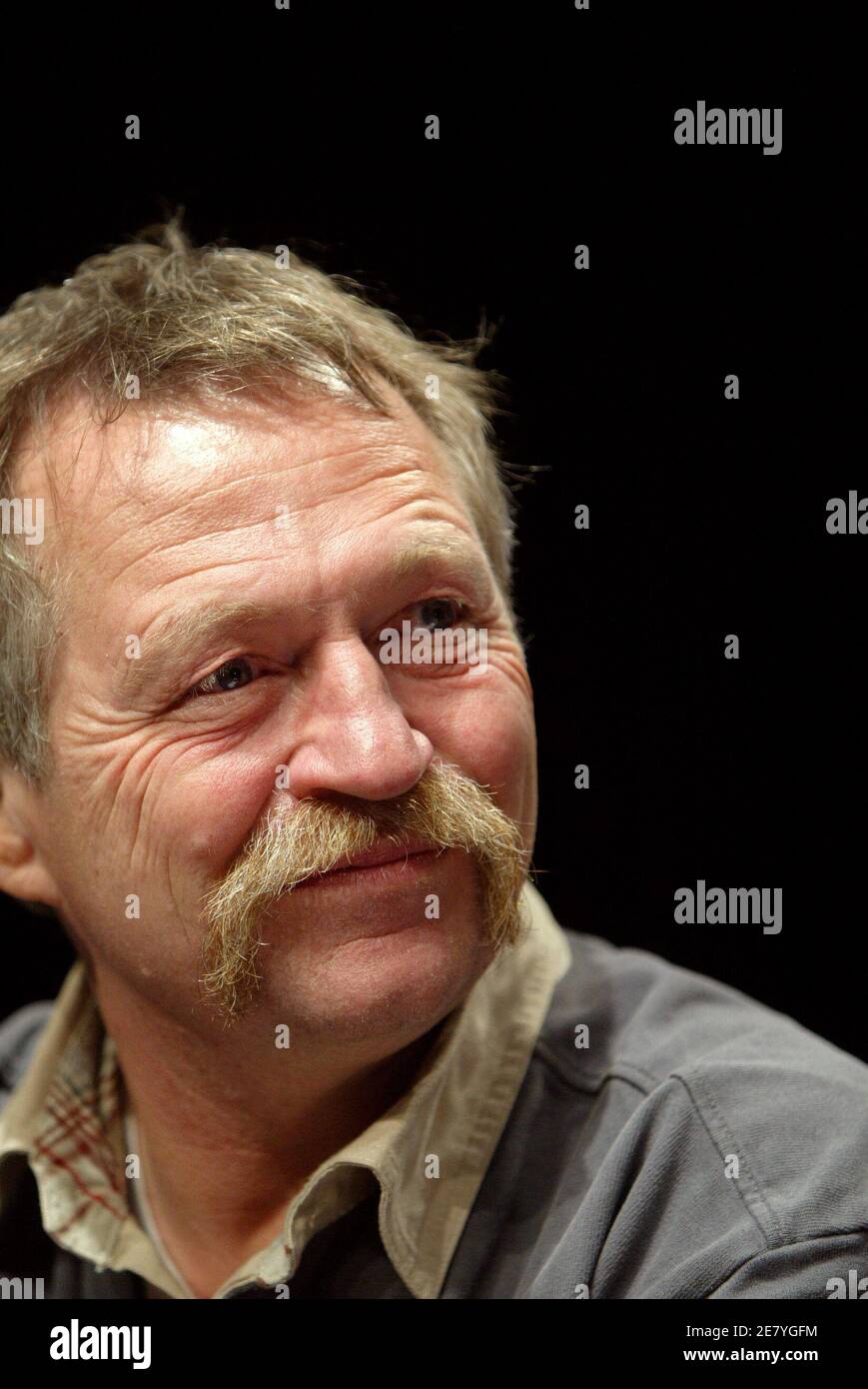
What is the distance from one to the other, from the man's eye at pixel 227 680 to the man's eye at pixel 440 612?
244 millimetres

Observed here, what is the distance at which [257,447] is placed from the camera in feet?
5.78

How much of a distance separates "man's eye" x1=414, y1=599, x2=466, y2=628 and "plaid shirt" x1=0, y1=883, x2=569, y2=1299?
0.44 metres

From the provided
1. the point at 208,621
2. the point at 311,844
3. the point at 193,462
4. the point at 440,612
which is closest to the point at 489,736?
the point at 440,612

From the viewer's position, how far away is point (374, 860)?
169 cm

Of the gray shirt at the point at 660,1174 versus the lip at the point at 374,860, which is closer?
the gray shirt at the point at 660,1174

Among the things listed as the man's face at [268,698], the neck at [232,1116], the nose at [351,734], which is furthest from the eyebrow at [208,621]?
the neck at [232,1116]

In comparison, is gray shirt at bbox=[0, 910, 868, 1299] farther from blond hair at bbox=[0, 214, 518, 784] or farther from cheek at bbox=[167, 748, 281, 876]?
blond hair at bbox=[0, 214, 518, 784]

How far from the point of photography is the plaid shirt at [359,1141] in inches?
69.7

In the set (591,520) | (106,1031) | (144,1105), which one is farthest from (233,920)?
(591,520)

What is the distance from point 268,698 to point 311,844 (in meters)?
0.20

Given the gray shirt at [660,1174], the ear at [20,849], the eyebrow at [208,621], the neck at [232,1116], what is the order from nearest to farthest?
the gray shirt at [660,1174]
the eyebrow at [208,621]
the neck at [232,1116]
the ear at [20,849]

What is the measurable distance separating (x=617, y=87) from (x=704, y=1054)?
1.59 meters

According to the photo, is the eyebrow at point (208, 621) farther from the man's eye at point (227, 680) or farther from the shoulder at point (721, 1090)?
the shoulder at point (721, 1090)

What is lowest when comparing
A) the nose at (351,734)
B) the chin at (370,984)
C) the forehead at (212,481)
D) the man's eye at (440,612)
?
the chin at (370,984)
